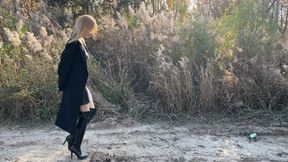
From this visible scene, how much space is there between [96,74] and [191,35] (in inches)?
76.4

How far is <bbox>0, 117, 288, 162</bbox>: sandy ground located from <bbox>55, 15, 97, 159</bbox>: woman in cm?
58

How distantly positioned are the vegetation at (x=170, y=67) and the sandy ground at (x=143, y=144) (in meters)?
0.57

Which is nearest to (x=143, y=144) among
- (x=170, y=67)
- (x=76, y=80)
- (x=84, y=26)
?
(x=76, y=80)

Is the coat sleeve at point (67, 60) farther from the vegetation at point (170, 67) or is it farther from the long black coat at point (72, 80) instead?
the vegetation at point (170, 67)

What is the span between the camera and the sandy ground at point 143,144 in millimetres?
5910

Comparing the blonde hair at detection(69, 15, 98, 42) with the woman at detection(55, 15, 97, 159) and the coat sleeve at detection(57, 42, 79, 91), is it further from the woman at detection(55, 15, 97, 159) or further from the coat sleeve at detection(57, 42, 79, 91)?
the coat sleeve at detection(57, 42, 79, 91)

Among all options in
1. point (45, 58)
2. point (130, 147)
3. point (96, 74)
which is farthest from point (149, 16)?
point (130, 147)

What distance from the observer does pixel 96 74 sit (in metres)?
8.20

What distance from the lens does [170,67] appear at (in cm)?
771

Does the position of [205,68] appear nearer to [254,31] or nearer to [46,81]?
[254,31]

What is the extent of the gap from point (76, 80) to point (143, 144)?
5.26ft

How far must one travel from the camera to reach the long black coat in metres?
5.35

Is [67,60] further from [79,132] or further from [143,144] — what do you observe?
[143,144]

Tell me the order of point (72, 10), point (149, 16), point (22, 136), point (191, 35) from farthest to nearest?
point (72, 10) → point (149, 16) → point (191, 35) → point (22, 136)
